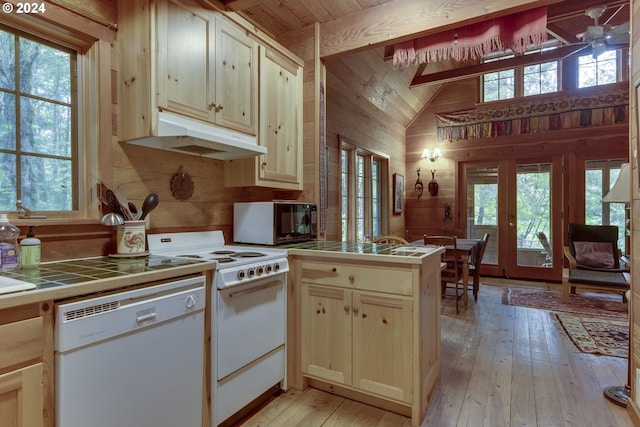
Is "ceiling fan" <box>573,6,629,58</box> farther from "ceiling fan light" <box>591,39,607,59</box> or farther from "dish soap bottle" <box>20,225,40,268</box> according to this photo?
"dish soap bottle" <box>20,225,40,268</box>

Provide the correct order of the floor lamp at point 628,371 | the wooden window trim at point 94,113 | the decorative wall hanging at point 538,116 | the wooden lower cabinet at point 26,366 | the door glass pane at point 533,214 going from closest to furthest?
the wooden lower cabinet at point 26,366, the wooden window trim at point 94,113, the floor lamp at point 628,371, the decorative wall hanging at point 538,116, the door glass pane at point 533,214

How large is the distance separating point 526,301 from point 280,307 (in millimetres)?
3648

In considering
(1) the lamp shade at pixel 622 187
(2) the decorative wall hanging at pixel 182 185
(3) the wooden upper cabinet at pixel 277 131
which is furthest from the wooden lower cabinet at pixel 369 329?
(1) the lamp shade at pixel 622 187

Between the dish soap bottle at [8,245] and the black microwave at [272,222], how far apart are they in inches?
51.4

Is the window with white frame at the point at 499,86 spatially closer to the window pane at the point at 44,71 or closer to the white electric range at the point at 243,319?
the white electric range at the point at 243,319

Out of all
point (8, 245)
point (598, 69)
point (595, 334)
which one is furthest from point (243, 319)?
point (598, 69)

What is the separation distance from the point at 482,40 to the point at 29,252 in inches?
113

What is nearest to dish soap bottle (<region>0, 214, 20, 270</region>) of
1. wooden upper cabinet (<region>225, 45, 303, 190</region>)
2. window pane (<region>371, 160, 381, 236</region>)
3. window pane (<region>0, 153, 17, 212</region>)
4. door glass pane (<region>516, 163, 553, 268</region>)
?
window pane (<region>0, 153, 17, 212</region>)

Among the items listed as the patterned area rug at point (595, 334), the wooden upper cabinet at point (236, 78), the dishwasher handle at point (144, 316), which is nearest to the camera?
the dishwasher handle at point (144, 316)

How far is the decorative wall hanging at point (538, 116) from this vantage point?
500cm

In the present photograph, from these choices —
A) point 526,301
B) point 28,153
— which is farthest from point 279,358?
point 526,301

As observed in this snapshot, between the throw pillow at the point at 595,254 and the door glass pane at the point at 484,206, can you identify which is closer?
the throw pillow at the point at 595,254

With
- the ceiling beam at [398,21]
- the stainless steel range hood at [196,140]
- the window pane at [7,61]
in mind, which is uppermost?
the ceiling beam at [398,21]

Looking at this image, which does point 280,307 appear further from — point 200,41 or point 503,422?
point 200,41
